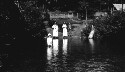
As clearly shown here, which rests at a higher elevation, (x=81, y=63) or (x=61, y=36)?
(x=81, y=63)

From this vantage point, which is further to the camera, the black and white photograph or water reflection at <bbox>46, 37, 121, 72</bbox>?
the black and white photograph

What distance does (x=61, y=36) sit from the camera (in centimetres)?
9600

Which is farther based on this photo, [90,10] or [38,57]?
[90,10]

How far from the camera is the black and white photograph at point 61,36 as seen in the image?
41.2 metres

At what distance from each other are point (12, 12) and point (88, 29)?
4938cm

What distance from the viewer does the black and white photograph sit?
135 feet

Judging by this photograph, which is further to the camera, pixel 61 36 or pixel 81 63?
pixel 61 36

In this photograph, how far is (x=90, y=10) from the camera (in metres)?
117

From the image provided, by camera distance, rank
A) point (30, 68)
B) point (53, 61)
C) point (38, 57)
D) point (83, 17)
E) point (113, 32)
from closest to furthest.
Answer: point (30, 68)
point (53, 61)
point (38, 57)
point (113, 32)
point (83, 17)

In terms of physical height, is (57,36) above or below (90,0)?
below

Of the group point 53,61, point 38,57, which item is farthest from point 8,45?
point 53,61

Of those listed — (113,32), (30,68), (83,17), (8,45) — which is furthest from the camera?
(83,17)

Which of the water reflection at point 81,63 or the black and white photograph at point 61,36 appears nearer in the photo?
the water reflection at point 81,63

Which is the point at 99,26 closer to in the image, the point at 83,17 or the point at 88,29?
the point at 88,29
